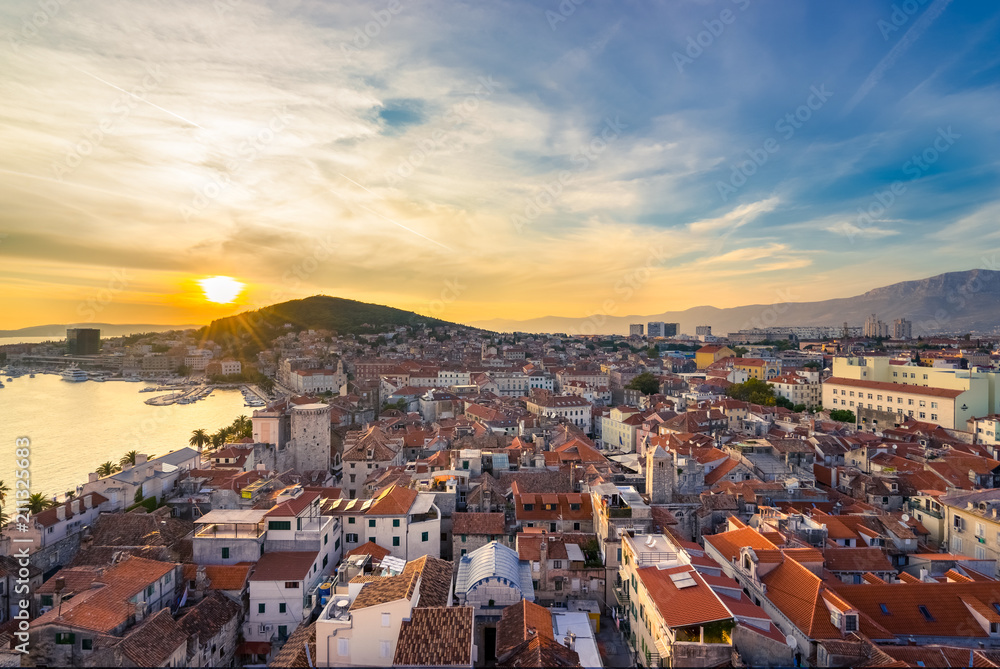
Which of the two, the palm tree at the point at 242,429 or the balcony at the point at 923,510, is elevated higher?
the palm tree at the point at 242,429

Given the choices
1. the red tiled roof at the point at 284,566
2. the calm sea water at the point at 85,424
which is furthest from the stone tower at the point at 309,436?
the red tiled roof at the point at 284,566

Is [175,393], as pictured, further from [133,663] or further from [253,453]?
[133,663]

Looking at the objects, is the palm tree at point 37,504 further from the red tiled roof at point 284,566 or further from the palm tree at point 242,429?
the red tiled roof at point 284,566

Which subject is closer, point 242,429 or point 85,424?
point 242,429

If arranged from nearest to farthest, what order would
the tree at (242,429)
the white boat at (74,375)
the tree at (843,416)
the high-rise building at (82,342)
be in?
1. the tree at (242,429)
2. the tree at (843,416)
3. the white boat at (74,375)
4. the high-rise building at (82,342)

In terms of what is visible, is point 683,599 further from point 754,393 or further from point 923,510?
point 754,393

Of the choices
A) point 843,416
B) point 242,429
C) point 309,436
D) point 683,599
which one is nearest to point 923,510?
point 683,599
